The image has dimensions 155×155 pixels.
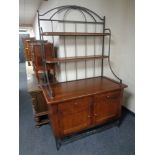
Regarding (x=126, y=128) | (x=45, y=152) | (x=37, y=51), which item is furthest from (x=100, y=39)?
(x=45, y=152)

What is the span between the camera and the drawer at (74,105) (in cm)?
164

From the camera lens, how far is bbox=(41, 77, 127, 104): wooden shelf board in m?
1.65

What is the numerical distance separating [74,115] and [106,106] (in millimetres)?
478

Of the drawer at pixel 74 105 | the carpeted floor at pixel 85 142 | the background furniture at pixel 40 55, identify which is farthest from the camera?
the background furniture at pixel 40 55

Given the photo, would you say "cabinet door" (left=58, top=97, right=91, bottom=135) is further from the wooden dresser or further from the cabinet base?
the cabinet base

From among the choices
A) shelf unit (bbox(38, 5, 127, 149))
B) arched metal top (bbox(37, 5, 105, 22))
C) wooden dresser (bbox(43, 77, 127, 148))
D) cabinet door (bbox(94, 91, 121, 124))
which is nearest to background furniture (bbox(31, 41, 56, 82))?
shelf unit (bbox(38, 5, 127, 149))

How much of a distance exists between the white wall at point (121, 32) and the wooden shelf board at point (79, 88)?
0.44m

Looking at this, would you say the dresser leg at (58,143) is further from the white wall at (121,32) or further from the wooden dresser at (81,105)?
the white wall at (121,32)

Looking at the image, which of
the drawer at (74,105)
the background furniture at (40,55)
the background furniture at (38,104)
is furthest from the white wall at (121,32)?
the background furniture at (38,104)

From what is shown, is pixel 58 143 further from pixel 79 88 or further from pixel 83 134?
pixel 79 88

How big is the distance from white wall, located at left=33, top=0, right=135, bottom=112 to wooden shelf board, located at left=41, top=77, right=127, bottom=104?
44cm

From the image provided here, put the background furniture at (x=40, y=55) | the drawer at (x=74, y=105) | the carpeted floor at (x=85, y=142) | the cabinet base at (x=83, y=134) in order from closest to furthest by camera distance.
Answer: the drawer at (x=74, y=105) < the carpeted floor at (x=85, y=142) < the cabinet base at (x=83, y=134) < the background furniture at (x=40, y=55)

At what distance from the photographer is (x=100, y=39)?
2.23m
